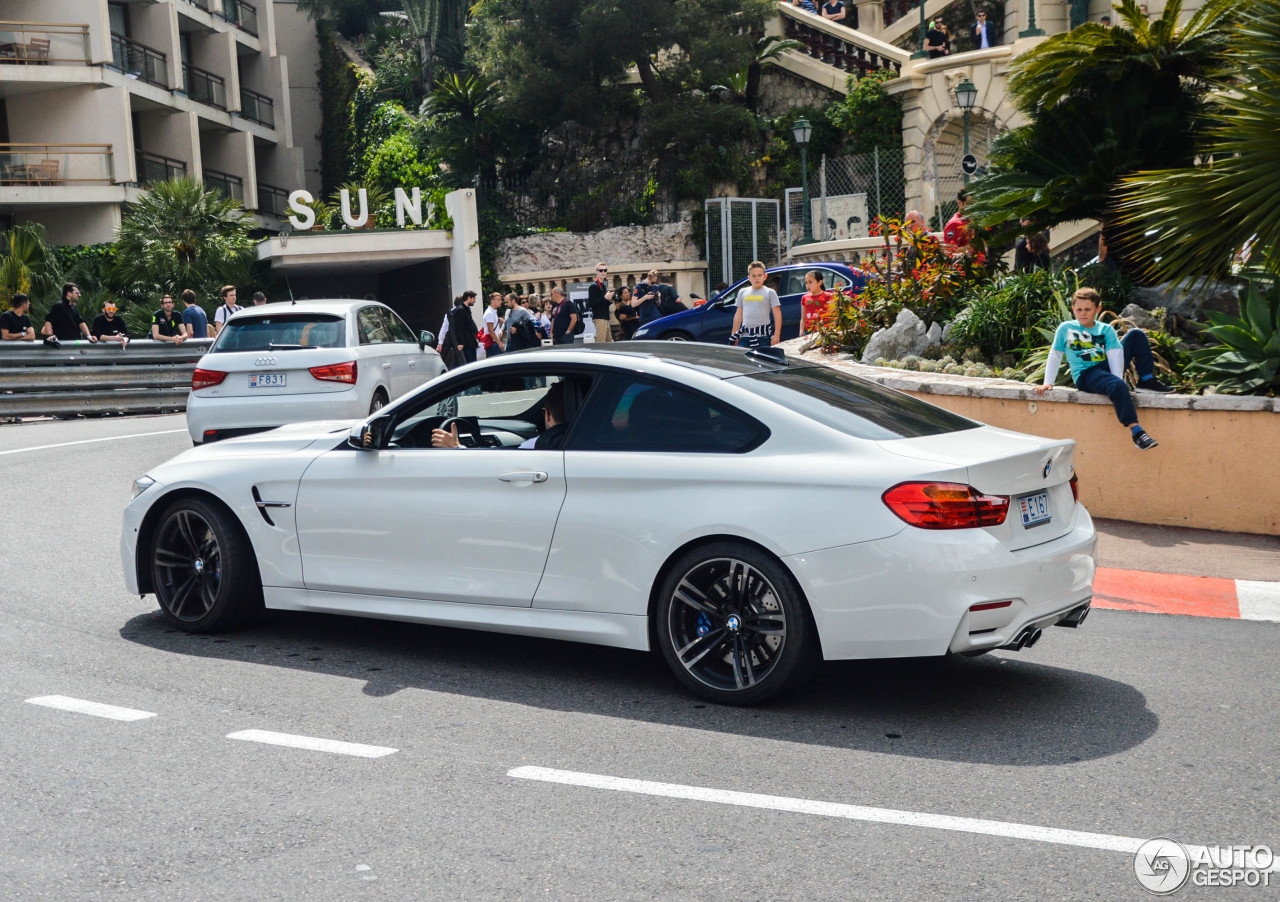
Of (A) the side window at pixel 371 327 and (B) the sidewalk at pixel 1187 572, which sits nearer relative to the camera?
(B) the sidewalk at pixel 1187 572

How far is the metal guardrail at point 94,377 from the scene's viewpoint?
18953 millimetres

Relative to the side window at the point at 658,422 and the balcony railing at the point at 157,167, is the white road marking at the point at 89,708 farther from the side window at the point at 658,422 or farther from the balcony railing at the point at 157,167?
the balcony railing at the point at 157,167

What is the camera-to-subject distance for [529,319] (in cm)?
1950

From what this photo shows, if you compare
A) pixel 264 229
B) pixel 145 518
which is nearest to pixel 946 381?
pixel 145 518

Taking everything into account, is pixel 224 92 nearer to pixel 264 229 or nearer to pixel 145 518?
pixel 264 229

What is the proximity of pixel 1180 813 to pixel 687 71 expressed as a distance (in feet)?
111

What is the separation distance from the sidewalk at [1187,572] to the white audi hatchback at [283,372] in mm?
6925

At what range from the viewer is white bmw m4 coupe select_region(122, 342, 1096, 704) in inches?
198

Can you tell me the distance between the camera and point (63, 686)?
5809 mm

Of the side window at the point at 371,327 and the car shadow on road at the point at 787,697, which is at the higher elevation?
the side window at the point at 371,327

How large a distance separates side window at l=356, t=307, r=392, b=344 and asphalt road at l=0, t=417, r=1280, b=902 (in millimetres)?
6221

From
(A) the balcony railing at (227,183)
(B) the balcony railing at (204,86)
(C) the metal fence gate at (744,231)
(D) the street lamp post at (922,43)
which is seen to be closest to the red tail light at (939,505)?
(C) the metal fence gate at (744,231)

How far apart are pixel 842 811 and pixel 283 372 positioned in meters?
9.33

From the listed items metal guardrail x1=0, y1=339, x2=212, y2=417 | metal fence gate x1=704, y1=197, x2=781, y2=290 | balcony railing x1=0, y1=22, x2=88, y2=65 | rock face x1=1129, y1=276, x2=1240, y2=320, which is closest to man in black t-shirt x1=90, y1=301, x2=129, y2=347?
metal guardrail x1=0, y1=339, x2=212, y2=417
